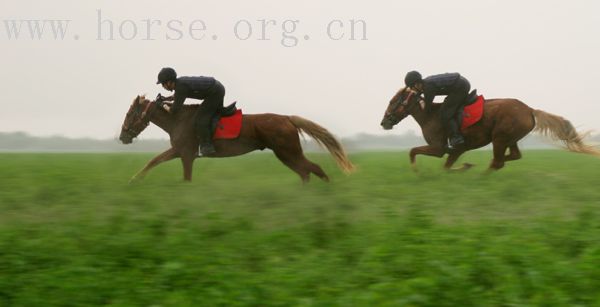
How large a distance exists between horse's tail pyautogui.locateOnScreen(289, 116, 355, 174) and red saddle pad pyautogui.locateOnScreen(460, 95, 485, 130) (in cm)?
217

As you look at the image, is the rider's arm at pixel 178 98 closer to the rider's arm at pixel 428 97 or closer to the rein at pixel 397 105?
the rein at pixel 397 105

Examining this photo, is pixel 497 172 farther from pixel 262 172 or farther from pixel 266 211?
pixel 266 211

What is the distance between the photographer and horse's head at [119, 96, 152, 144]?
11.2 meters

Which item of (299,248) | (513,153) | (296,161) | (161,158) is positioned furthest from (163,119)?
(513,153)

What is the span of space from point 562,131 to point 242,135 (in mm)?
5664

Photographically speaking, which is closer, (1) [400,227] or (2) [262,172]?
(1) [400,227]

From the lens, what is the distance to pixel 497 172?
42.6 feet

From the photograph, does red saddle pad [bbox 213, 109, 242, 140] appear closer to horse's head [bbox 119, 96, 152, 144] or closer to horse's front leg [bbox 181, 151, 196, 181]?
horse's front leg [bbox 181, 151, 196, 181]

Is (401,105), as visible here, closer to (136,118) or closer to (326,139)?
(326,139)

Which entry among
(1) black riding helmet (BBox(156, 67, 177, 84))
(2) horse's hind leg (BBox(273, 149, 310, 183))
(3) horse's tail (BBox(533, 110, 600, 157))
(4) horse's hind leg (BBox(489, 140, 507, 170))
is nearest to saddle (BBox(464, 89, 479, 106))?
(4) horse's hind leg (BBox(489, 140, 507, 170))

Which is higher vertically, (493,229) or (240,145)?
(240,145)

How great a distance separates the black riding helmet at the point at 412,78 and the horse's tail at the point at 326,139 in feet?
5.89

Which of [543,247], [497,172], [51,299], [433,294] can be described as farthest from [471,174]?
[51,299]

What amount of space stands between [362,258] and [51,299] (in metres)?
2.44
